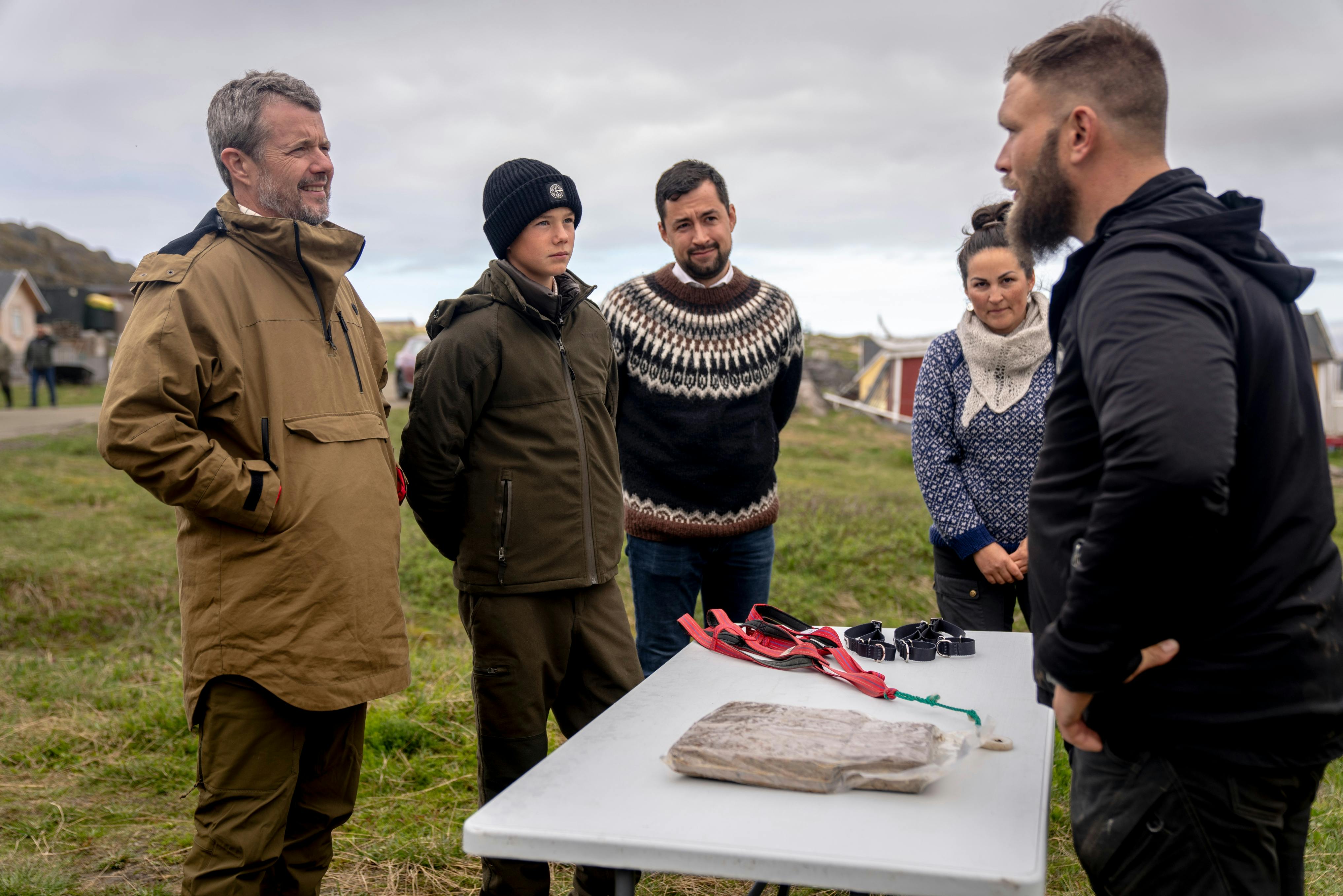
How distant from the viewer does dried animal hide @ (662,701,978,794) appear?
1762 millimetres

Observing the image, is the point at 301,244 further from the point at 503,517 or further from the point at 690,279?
the point at 690,279

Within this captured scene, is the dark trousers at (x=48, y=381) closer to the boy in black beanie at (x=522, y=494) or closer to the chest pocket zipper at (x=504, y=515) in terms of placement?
the boy in black beanie at (x=522, y=494)

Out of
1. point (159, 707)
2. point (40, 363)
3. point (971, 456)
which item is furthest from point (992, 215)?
point (40, 363)

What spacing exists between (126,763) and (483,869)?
7.01 feet

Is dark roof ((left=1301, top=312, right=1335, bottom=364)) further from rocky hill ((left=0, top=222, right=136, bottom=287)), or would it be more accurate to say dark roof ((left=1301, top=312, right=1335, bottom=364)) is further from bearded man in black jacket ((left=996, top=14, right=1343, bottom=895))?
rocky hill ((left=0, top=222, right=136, bottom=287))

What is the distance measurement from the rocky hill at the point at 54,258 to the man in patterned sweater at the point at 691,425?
8120cm

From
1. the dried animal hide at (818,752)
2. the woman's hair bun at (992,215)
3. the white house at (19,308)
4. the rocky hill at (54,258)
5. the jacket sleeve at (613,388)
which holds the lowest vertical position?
the dried animal hide at (818,752)

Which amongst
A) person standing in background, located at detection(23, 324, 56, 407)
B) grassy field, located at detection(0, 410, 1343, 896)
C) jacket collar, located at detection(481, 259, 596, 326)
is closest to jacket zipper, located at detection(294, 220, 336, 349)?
jacket collar, located at detection(481, 259, 596, 326)

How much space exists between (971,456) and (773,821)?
203cm

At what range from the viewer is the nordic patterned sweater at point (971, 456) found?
3279mm

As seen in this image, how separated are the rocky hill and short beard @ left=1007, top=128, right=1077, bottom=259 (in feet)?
273

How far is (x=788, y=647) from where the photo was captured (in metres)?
2.68

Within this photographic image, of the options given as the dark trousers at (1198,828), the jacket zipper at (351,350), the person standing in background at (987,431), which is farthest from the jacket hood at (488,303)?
the dark trousers at (1198,828)

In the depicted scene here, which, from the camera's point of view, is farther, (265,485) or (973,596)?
(973,596)
